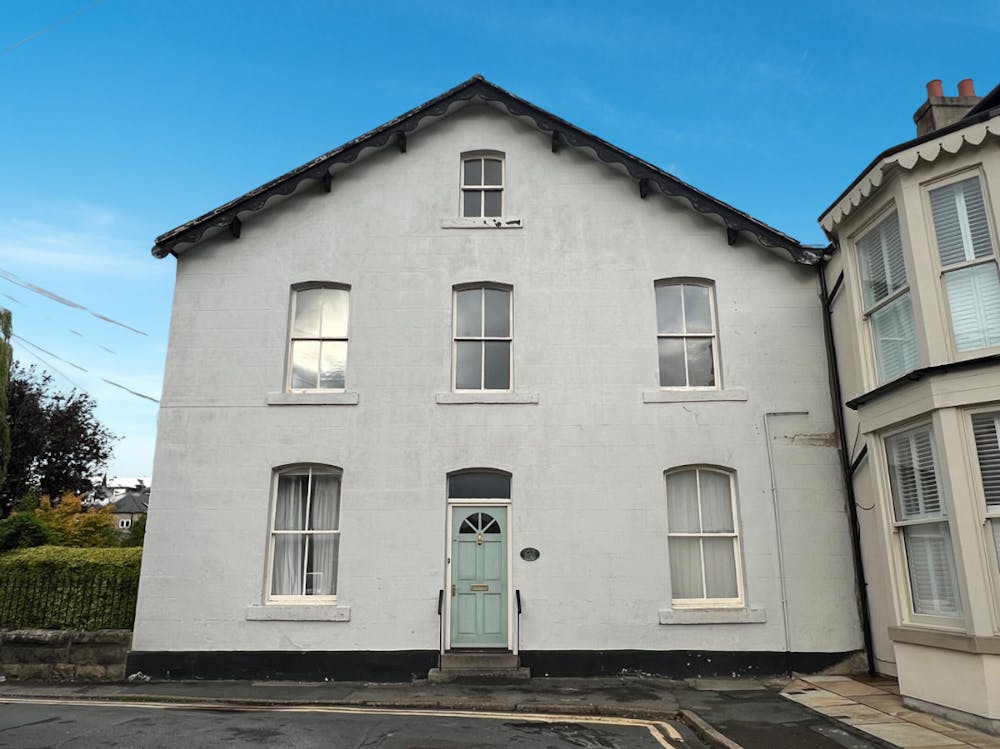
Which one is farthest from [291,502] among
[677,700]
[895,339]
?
[895,339]

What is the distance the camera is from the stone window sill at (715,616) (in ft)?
35.2

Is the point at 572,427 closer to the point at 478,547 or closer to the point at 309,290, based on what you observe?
the point at 478,547

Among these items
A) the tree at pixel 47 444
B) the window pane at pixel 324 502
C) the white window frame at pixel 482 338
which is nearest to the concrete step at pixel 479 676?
the window pane at pixel 324 502

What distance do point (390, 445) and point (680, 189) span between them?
674 cm

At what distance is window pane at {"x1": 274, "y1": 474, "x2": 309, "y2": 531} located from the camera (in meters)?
11.5

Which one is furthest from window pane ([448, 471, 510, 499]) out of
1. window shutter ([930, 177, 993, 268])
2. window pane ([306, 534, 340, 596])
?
window shutter ([930, 177, 993, 268])

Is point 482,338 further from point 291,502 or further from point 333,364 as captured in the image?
point 291,502

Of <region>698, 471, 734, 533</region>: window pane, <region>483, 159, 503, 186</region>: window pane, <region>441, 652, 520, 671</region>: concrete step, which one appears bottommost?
<region>441, 652, 520, 671</region>: concrete step

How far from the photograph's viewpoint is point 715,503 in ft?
37.6

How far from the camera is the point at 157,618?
35.9ft

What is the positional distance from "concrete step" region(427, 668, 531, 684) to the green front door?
46 centimetres

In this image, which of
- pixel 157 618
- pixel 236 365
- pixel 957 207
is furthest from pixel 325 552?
pixel 957 207

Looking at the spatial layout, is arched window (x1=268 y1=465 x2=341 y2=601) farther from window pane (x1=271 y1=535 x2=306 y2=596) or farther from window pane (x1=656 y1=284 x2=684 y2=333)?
window pane (x1=656 y1=284 x2=684 y2=333)

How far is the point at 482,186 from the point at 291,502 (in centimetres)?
660
